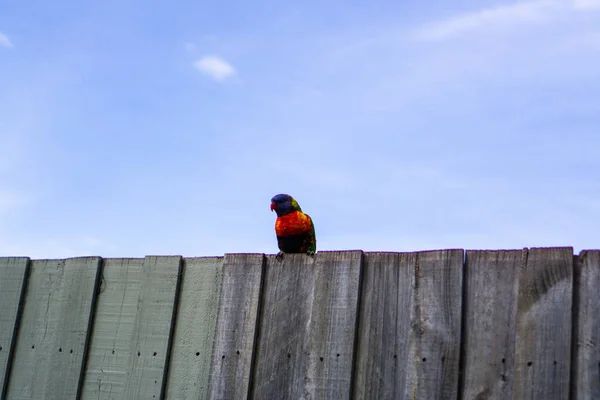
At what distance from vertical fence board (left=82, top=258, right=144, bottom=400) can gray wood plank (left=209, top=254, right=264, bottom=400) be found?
1.66 feet

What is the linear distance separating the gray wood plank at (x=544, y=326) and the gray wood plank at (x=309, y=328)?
0.69 metres

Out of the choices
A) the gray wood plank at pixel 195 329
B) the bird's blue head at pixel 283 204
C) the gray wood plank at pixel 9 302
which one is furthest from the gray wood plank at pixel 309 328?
the bird's blue head at pixel 283 204

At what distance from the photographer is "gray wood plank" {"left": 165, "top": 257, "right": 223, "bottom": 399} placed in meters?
3.39

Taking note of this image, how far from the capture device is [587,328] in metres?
2.67

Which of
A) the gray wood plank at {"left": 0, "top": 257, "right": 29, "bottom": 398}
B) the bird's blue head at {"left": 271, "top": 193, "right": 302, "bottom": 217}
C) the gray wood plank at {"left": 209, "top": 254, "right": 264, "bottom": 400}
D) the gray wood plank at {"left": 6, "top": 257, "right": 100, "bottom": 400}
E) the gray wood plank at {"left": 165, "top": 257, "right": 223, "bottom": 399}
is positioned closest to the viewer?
the gray wood plank at {"left": 209, "top": 254, "right": 264, "bottom": 400}

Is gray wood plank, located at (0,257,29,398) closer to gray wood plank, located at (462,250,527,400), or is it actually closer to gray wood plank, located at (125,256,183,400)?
gray wood plank, located at (125,256,183,400)

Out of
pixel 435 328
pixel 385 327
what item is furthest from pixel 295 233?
pixel 435 328

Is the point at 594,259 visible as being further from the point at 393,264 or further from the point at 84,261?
the point at 84,261

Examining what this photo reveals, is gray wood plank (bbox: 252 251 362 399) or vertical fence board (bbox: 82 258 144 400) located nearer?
gray wood plank (bbox: 252 251 362 399)

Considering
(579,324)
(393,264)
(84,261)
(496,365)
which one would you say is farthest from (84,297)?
(579,324)

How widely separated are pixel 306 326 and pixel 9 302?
1795 mm

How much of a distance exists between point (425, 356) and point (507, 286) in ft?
1.38

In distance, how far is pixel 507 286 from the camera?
2.83 m

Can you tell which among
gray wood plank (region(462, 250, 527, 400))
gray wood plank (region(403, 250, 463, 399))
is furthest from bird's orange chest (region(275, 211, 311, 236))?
gray wood plank (region(462, 250, 527, 400))
